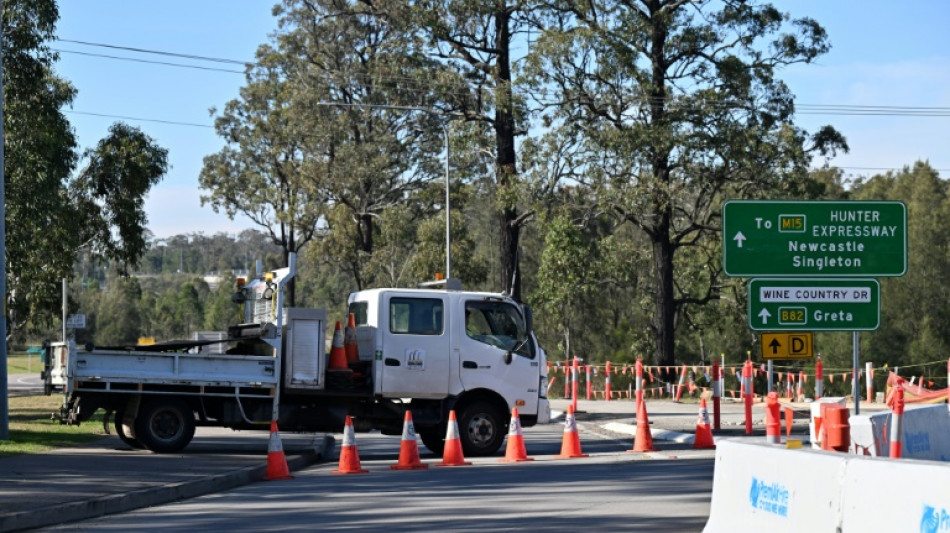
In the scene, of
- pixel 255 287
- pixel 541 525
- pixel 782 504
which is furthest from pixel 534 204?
pixel 782 504

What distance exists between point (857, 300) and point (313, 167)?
43362 mm

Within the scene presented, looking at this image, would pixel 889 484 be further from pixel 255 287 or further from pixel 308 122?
pixel 308 122

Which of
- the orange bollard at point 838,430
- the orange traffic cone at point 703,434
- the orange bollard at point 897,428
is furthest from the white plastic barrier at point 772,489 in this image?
the orange traffic cone at point 703,434

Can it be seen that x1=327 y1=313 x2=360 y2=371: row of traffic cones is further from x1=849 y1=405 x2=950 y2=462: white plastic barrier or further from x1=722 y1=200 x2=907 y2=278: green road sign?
x1=849 y1=405 x2=950 y2=462: white plastic barrier

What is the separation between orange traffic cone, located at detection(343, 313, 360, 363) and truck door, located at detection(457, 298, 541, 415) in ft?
5.09

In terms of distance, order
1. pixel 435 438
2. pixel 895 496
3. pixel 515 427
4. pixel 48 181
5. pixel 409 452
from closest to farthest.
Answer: pixel 895 496 → pixel 409 452 → pixel 515 427 → pixel 435 438 → pixel 48 181

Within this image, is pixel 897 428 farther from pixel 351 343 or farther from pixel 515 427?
pixel 351 343

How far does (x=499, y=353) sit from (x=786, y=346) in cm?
514

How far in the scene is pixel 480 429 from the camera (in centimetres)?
1891

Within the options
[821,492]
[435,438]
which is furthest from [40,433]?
[821,492]

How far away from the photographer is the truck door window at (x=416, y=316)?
61.6ft

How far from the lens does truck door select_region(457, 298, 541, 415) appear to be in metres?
18.9

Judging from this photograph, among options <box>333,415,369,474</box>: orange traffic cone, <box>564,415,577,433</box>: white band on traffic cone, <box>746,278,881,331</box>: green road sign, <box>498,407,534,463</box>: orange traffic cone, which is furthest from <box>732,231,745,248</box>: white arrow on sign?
<box>333,415,369,474</box>: orange traffic cone

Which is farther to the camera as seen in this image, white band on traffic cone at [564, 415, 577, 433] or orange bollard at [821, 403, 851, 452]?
white band on traffic cone at [564, 415, 577, 433]
